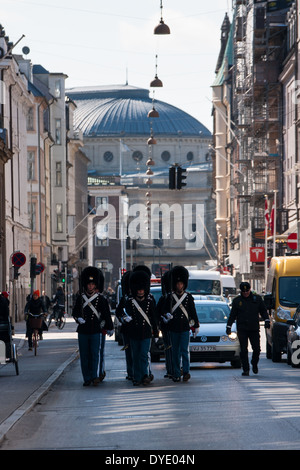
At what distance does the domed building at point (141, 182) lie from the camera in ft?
502

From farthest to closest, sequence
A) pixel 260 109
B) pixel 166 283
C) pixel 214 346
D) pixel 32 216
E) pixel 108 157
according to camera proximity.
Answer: pixel 108 157
pixel 32 216
pixel 260 109
pixel 214 346
pixel 166 283

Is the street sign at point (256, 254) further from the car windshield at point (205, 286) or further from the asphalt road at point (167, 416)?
the asphalt road at point (167, 416)

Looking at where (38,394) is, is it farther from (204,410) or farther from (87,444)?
(87,444)

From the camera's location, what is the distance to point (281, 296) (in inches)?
1109

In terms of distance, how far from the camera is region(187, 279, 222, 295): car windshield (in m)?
47.8

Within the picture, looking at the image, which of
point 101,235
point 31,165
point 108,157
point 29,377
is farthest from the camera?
point 108,157

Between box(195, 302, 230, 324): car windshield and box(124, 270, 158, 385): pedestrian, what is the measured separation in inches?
226

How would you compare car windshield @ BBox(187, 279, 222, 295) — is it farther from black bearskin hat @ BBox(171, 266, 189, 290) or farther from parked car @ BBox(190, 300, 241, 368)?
black bearskin hat @ BBox(171, 266, 189, 290)

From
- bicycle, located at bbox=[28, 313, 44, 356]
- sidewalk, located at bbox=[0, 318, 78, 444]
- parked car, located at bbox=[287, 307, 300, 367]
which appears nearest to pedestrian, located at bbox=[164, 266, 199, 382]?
sidewalk, located at bbox=[0, 318, 78, 444]

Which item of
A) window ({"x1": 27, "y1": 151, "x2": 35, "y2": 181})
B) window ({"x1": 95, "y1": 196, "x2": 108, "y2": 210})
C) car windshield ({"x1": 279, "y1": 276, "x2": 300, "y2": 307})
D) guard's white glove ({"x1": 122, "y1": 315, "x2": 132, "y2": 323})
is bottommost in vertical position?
guard's white glove ({"x1": 122, "y1": 315, "x2": 132, "y2": 323})

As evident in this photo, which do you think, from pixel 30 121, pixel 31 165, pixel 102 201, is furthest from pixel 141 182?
pixel 30 121

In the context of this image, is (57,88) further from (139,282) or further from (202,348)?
(139,282)

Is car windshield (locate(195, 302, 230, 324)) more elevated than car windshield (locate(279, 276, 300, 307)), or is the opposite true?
car windshield (locate(279, 276, 300, 307))

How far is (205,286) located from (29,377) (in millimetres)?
25691
